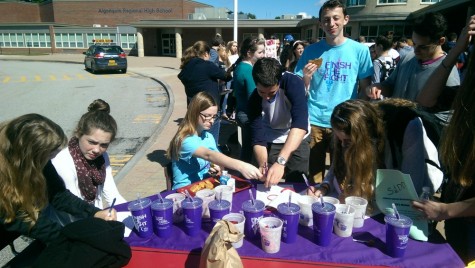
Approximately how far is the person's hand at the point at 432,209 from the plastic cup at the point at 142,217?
4.64 ft

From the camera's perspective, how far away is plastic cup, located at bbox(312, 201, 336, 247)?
1678 millimetres

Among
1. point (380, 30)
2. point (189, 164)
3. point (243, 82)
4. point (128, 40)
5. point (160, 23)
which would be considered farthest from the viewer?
point (128, 40)

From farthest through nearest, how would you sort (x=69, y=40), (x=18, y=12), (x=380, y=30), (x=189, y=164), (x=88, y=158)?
(x=18, y=12), (x=69, y=40), (x=380, y=30), (x=189, y=164), (x=88, y=158)

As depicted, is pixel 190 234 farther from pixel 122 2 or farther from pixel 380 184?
pixel 122 2

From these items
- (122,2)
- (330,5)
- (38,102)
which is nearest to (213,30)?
(122,2)

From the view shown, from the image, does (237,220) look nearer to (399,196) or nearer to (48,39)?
(399,196)

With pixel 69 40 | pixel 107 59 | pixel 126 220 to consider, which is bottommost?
pixel 126 220

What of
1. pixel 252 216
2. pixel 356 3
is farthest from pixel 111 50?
pixel 356 3

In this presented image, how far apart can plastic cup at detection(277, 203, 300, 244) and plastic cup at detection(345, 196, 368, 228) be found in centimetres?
33

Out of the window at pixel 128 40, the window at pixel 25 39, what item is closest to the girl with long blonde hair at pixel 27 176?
the window at pixel 128 40

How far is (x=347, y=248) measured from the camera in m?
1.72

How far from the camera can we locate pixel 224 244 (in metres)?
1.42

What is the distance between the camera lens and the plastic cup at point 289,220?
5.59ft

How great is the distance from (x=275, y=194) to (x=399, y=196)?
2.53 ft
